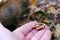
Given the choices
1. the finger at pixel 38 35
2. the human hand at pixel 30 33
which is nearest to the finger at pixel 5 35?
the human hand at pixel 30 33

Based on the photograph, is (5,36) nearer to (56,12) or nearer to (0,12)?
(0,12)

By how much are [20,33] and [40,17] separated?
15.3 inches

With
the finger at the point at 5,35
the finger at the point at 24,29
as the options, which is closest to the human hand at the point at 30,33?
the finger at the point at 24,29

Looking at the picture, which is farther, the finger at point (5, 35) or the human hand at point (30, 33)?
the human hand at point (30, 33)

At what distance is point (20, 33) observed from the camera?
1399 millimetres

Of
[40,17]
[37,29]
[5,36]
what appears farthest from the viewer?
[40,17]

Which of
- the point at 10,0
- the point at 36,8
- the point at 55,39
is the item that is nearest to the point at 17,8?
the point at 10,0

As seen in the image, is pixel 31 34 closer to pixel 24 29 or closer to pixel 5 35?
pixel 24 29

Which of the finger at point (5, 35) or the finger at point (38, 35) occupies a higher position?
the finger at point (5, 35)

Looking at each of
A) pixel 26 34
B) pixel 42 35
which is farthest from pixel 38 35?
pixel 26 34

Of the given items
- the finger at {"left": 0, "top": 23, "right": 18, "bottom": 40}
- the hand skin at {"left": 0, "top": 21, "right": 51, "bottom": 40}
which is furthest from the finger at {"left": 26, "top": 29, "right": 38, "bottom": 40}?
the finger at {"left": 0, "top": 23, "right": 18, "bottom": 40}

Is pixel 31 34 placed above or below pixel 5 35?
below

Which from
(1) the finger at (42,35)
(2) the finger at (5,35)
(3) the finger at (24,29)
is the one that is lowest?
(1) the finger at (42,35)

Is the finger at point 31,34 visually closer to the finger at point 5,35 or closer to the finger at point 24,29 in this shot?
the finger at point 24,29
